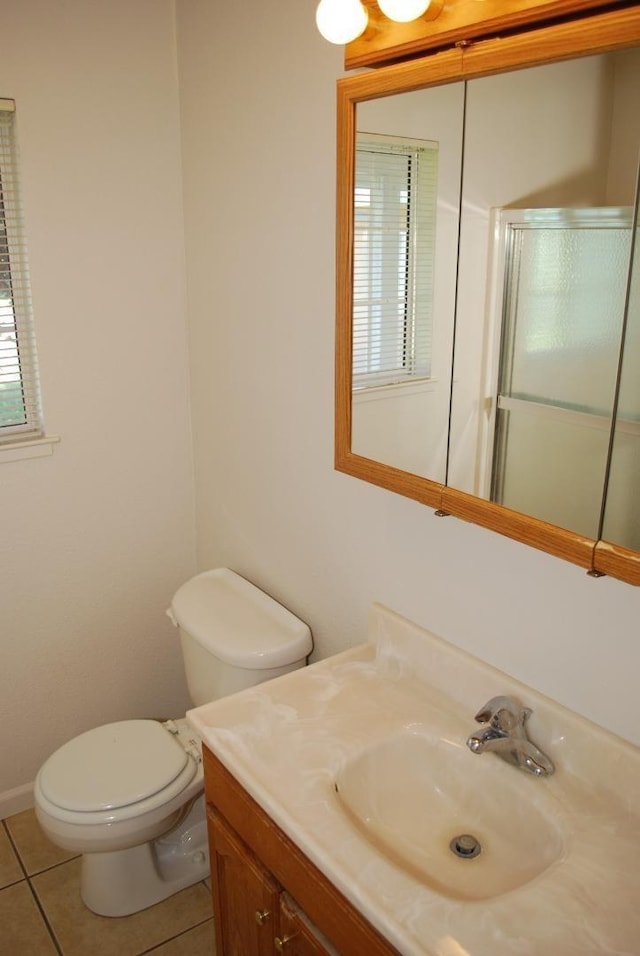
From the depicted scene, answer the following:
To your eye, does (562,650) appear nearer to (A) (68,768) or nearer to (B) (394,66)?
(B) (394,66)

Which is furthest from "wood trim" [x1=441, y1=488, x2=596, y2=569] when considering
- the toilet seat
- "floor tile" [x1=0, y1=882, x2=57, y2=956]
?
"floor tile" [x1=0, y1=882, x2=57, y2=956]

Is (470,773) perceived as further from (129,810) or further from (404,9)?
(404,9)

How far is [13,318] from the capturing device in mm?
2250

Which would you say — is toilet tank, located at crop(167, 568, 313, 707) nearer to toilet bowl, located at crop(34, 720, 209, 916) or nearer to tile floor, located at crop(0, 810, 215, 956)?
toilet bowl, located at crop(34, 720, 209, 916)

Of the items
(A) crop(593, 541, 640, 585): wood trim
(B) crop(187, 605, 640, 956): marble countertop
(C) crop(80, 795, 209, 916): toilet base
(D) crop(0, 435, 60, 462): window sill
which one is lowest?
(C) crop(80, 795, 209, 916): toilet base

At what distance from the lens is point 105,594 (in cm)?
255

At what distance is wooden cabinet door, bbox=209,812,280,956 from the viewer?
151cm

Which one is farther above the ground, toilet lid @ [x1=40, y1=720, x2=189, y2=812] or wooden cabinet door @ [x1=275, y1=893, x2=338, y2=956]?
wooden cabinet door @ [x1=275, y1=893, x2=338, y2=956]

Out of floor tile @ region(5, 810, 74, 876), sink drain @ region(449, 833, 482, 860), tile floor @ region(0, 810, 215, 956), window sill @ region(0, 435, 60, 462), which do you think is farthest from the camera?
floor tile @ region(5, 810, 74, 876)

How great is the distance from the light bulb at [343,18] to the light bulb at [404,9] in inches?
3.3

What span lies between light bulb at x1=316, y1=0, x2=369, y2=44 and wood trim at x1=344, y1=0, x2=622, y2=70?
0.02 metres

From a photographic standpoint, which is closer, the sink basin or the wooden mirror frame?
the wooden mirror frame

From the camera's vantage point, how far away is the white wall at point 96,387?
7.10 ft

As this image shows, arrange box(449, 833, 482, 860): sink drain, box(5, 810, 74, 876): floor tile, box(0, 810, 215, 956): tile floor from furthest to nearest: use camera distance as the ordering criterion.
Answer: box(5, 810, 74, 876): floor tile
box(0, 810, 215, 956): tile floor
box(449, 833, 482, 860): sink drain
